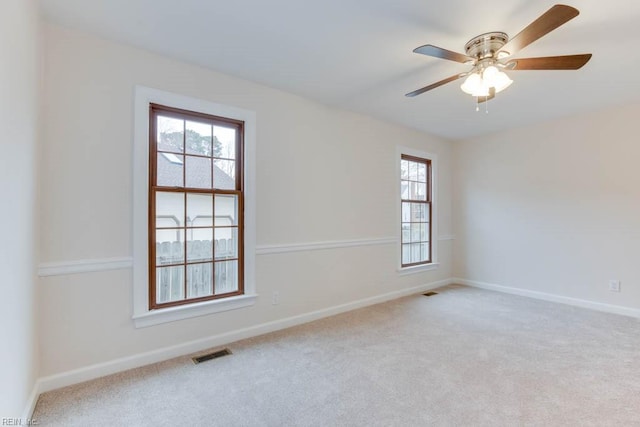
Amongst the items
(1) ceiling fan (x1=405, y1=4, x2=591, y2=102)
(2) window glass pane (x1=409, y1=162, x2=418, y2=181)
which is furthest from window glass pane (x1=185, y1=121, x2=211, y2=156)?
(2) window glass pane (x1=409, y1=162, x2=418, y2=181)

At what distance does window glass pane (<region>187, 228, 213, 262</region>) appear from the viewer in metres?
2.71

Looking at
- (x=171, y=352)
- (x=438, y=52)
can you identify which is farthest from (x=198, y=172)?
(x=438, y=52)

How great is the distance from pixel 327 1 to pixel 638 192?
165 inches

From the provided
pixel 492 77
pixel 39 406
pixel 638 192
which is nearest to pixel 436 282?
pixel 638 192

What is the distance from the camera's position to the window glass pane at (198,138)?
2711 mm

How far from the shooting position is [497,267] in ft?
15.7

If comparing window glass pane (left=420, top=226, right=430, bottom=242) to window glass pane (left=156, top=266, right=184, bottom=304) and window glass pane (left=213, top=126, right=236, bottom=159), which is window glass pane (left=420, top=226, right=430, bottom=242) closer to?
window glass pane (left=213, top=126, right=236, bottom=159)

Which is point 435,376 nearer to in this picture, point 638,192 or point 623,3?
point 623,3

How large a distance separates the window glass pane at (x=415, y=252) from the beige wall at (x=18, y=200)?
441cm

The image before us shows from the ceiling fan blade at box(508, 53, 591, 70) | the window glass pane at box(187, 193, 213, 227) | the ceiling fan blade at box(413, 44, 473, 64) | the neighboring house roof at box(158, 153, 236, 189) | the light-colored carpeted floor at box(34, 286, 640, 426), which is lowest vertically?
the light-colored carpeted floor at box(34, 286, 640, 426)

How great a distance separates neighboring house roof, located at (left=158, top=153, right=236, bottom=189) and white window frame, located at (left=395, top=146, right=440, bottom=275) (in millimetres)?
2516

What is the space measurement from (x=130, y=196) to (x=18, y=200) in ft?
2.55

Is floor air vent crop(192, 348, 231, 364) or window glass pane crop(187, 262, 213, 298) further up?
window glass pane crop(187, 262, 213, 298)

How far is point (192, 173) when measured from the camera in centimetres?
271
